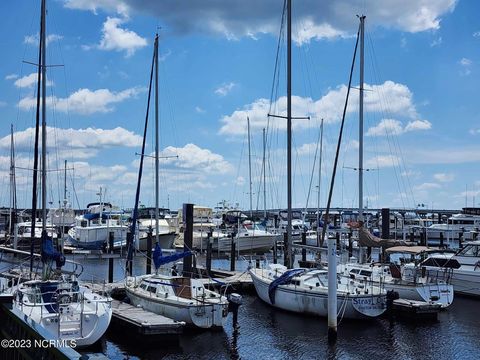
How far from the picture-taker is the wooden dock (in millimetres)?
19812

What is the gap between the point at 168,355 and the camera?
62.3 ft

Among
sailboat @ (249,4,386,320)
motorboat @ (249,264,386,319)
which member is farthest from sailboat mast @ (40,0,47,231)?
motorboat @ (249,264,386,319)

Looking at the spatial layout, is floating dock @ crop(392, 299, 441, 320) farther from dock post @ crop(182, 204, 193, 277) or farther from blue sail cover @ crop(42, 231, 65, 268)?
blue sail cover @ crop(42, 231, 65, 268)

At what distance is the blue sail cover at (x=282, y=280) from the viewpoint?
85.6 ft

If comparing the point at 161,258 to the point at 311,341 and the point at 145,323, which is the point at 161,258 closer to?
the point at 145,323

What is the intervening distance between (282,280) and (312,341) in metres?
5.30

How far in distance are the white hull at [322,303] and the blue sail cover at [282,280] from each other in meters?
0.19

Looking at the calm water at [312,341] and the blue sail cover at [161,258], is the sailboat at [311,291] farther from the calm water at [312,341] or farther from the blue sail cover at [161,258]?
the blue sail cover at [161,258]

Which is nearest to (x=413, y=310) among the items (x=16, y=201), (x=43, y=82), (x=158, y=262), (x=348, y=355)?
(x=348, y=355)

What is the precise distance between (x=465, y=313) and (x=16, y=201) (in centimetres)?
5608

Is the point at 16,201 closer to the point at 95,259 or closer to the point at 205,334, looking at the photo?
the point at 95,259

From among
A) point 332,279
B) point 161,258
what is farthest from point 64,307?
point 332,279

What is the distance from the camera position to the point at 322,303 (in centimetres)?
2462

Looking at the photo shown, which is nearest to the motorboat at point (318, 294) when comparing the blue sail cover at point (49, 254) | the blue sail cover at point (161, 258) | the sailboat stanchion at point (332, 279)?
the sailboat stanchion at point (332, 279)
